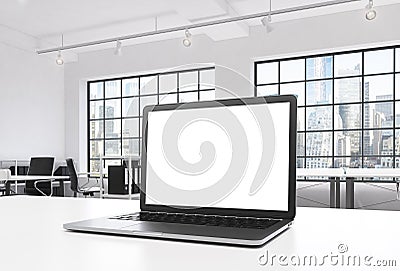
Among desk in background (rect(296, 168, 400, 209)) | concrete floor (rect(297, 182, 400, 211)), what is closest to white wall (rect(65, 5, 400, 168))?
concrete floor (rect(297, 182, 400, 211))

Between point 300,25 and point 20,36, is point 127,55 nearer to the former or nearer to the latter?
point 20,36

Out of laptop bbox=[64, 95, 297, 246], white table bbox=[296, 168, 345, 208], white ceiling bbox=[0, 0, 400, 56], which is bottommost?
white table bbox=[296, 168, 345, 208]

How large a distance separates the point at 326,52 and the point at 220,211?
517 cm

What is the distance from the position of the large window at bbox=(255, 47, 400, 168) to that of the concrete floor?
282 millimetres

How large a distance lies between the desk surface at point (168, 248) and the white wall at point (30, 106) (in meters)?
6.03

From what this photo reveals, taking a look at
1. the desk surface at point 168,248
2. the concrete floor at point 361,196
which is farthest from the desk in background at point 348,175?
the desk surface at point 168,248

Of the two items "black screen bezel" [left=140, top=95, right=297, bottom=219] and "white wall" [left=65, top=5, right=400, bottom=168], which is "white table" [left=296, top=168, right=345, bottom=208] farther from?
"black screen bezel" [left=140, top=95, right=297, bottom=219]

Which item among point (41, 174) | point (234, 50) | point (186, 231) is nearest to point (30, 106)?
point (41, 174)

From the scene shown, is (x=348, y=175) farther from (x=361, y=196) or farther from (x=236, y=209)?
(x=236, y=209)

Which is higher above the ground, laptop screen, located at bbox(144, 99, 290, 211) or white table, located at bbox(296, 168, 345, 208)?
laptop screen, located at bbox(144, 99, 290, 211)

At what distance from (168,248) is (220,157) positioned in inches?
10.0

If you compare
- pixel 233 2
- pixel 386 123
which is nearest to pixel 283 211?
pixel 233 2

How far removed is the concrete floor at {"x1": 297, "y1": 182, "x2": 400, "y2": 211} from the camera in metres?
5.07

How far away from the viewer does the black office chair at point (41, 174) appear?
570 cm
